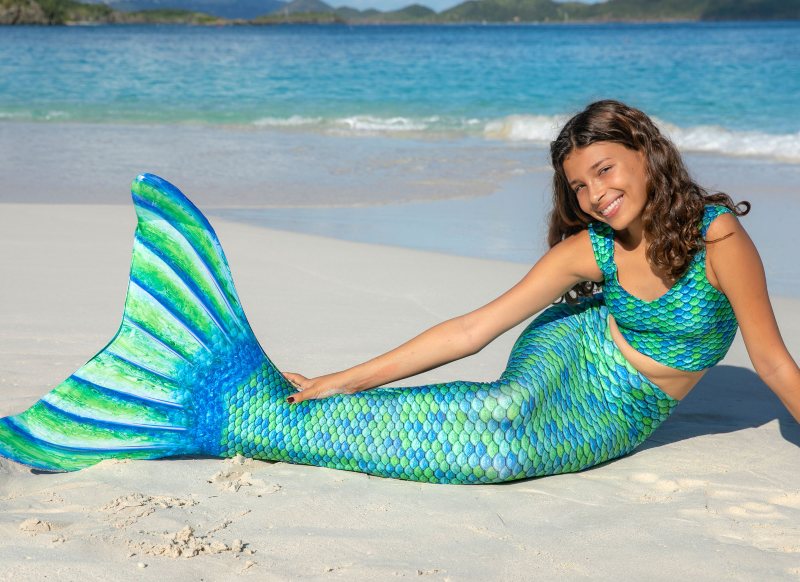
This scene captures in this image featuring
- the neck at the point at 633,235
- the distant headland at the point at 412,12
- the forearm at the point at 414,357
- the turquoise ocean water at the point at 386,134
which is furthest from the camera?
the distant headland at the point at 412,12

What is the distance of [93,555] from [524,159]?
28.0 feet

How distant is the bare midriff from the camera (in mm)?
2877

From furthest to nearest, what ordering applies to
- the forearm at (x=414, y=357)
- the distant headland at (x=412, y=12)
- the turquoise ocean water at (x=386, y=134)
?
the distant headland at (x=412, y=12)
the turquoise ocean water at (x=386, y=134)
the forearm at (x=414, y=357)

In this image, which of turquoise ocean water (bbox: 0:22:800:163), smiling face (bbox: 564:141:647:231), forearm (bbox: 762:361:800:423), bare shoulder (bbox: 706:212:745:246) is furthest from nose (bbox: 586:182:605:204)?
turquoise ocean water (bbox: 0:22:800:163)

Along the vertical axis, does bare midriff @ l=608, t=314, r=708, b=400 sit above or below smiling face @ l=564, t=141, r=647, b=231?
below

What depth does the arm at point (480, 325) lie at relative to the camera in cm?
287

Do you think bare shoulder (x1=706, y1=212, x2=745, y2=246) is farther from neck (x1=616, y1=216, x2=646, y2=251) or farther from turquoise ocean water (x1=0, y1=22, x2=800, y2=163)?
turquoise ocean water (x1=0, y1=22, x2=800, y2=163)

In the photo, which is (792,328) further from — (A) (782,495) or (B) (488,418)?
(B) (488,418)

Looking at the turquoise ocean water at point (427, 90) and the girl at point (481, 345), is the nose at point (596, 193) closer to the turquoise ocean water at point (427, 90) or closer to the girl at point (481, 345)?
the girl at point (481, 345)

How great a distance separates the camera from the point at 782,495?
9.00ft

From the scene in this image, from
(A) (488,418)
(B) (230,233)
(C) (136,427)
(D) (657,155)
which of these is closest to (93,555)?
(C) (136,427)

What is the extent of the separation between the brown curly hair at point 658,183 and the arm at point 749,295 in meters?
0.04

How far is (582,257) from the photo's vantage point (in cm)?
287

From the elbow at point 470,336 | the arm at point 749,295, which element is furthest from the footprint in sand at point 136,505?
the arm at point 749,295
